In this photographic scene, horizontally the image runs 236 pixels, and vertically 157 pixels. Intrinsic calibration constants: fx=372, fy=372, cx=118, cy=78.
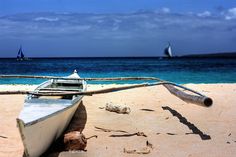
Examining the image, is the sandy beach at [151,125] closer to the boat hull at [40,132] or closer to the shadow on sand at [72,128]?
the shadow on sand at [72,128]

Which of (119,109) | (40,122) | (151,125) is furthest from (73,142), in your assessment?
(119,109)

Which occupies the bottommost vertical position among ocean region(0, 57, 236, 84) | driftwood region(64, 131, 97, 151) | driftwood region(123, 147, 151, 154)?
driftwood region(123, 147, 151, 154)

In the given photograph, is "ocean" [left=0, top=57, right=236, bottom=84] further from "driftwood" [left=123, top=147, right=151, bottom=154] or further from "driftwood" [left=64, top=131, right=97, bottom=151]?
"driftwood" [left=123, top=147, right=151, bottom=154]

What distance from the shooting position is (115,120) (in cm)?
666

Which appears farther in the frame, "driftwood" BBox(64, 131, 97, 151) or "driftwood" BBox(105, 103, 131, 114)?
"driftwood" BBox(105, 103, 131, 114)

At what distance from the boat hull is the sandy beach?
0.55 metres

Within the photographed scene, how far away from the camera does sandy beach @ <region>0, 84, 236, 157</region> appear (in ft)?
16.9

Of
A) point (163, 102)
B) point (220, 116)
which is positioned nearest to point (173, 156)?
point (220, 116)

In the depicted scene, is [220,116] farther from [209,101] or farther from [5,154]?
[5,154]

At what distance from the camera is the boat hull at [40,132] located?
13.2 ft

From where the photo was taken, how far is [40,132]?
427 cm

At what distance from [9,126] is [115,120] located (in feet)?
6.03

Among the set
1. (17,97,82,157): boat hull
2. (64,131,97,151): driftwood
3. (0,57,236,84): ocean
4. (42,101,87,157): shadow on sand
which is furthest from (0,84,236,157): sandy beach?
(0,57,236,84): ocean

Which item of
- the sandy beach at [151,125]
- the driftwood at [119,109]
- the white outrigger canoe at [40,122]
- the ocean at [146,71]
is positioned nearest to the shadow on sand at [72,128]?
the sandy beach at [151,125]
